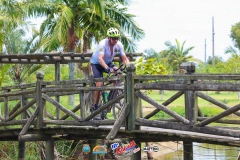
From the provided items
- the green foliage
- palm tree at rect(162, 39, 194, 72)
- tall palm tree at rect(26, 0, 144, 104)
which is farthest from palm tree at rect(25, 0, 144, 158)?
palm tree at rect(162, 39, 194, 72)

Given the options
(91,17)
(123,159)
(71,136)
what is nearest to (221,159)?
(123,159)

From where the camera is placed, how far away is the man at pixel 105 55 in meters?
9.32

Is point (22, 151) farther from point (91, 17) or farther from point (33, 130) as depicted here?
point (91, 17)

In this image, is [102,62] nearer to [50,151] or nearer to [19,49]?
[50,151]

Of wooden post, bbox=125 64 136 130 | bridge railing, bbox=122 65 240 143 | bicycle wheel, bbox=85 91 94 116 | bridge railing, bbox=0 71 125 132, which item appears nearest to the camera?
bridge railing, bbox=122 65 240 143

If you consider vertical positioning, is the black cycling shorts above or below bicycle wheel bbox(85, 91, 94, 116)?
above

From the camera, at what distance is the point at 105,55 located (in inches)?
376

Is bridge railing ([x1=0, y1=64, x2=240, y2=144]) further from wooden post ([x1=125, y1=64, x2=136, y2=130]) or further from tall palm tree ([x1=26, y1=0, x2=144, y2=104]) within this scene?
tall palm tree ([x1=26, y1=0, x2=144, y2=104])

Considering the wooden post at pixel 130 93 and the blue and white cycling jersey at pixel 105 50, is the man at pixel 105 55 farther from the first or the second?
the wooden post at pixel 130 93

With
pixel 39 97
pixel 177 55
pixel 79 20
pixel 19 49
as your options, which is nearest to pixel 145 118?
pixel 39 97

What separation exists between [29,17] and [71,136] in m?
13.0

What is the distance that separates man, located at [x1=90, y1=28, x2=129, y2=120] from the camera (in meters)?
9.32

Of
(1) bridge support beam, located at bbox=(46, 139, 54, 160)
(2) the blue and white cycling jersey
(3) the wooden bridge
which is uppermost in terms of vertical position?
(2) the blue and white cycling jersey

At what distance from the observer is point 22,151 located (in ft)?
44.8
